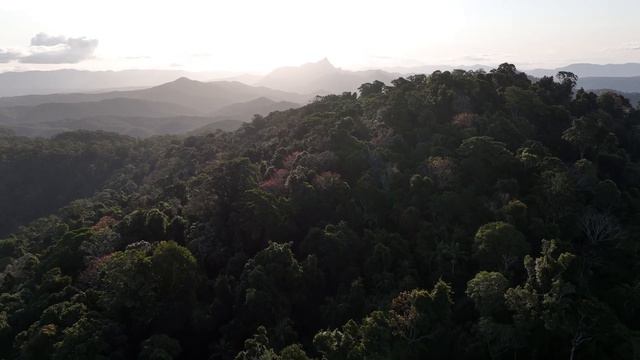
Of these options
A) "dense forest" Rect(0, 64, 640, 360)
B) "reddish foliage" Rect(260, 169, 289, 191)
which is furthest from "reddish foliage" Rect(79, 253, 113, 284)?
"reddish foliage" Rect(260, 169, 289, 191)

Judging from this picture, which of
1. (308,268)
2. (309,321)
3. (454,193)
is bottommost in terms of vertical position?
(309,321)

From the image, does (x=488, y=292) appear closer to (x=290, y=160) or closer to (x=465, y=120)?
(x=290, y=160)

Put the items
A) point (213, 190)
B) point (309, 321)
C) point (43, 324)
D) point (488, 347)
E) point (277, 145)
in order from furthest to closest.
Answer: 1. point (277, 145)
2. point (213, 190)
3. point (309, 321)
4. point (43, 324)
5. point (488, 347)

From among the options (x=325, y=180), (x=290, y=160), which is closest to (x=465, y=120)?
(x=290, y=160)

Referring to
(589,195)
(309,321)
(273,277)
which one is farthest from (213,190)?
(589,195)

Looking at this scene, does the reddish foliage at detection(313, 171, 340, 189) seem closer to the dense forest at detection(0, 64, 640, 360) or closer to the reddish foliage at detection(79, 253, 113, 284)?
the dense forest at detection(0, 64, 640, 360)

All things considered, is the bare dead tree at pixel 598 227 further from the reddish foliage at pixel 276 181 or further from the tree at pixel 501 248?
the reddish foliage at pixel 276 181

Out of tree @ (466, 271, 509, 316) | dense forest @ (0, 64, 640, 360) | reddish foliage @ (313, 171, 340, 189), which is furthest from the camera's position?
reddish foliage @ (313, 171, 340, 189)

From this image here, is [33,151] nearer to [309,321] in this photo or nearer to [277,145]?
[277,145]
